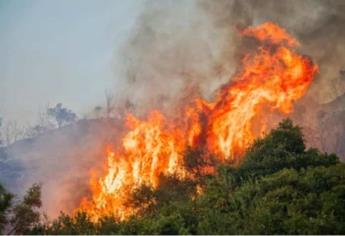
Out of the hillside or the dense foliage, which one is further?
the hillside

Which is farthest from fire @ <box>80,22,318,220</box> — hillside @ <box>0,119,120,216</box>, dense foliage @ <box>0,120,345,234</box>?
hillside @ <box>0,119,120,216</box>

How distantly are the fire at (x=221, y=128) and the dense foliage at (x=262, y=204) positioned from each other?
855 centimetres

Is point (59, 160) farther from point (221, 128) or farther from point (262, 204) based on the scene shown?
point (262, 204)

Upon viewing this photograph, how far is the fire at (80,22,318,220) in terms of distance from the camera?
4231cm

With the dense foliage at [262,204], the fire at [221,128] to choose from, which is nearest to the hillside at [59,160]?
the fire at [221,128]

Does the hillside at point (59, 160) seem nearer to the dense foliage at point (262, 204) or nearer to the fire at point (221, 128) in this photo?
the fire at point (221, 128)

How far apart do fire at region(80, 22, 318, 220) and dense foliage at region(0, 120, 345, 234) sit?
8546 millimetres

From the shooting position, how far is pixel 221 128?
142 ft

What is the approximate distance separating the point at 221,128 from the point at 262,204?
18924mm

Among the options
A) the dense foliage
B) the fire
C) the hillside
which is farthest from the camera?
the hillside

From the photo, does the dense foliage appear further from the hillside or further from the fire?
the hillside

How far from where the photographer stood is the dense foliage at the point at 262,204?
2256 cm

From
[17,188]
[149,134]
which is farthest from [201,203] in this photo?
[17,188]

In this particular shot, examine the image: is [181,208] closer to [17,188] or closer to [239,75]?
[239,75]
